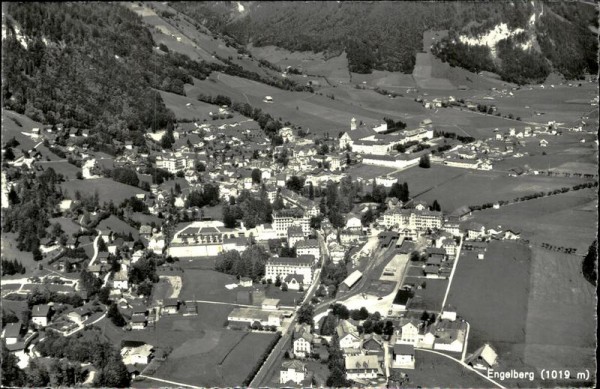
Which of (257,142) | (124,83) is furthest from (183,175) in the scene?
(124,83)

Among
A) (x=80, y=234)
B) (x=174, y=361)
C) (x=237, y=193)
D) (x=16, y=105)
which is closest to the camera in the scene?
(x=174, y=361)

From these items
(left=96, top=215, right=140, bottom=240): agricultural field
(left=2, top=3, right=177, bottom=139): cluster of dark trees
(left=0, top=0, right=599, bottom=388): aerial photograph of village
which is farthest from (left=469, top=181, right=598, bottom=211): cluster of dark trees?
(left=2, top=3, right=177, bottom=139): cluster of dark trees

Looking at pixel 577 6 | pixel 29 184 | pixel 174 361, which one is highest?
pixel 577 6

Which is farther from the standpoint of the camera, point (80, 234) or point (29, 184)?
point (29, 184)

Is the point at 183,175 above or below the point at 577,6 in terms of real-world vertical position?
below

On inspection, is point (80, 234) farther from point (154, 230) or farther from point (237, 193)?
point (237, 193)

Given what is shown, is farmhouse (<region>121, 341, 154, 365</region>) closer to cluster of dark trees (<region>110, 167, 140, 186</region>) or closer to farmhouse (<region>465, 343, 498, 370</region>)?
farmhouse (<region>465, 343, 498, 370</region>)
